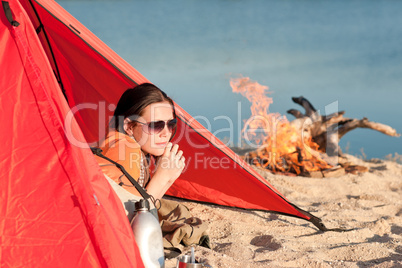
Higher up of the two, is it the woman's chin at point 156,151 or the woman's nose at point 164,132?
the woman's nose at point 164,132

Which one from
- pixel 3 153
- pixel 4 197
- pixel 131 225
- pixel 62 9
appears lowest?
pixel 131 225

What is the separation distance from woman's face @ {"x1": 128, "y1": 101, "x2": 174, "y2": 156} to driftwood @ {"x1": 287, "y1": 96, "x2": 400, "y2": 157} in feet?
16.3

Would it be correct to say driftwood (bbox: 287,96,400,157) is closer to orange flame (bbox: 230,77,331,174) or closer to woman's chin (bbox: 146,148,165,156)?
orange flame (bbox: 230,77,331,174)

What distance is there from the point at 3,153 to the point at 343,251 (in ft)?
7.82

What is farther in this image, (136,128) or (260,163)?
(260,163)

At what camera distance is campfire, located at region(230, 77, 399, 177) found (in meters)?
6.51

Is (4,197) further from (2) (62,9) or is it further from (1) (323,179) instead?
(1) (323,179)

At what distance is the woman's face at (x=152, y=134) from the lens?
98.9 inches

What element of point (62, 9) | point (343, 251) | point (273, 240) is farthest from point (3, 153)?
point (343, 251)

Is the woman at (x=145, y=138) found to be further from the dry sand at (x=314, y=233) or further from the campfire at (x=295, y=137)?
the campfire at (x=295, y=137)

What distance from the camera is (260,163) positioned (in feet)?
22.4

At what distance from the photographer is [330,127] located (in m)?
7.30

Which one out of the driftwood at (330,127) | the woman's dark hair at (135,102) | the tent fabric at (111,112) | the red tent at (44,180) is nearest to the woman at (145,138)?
the woman's dark hair at (135,102)

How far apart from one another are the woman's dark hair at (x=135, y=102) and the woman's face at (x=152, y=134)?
4 centimetres
